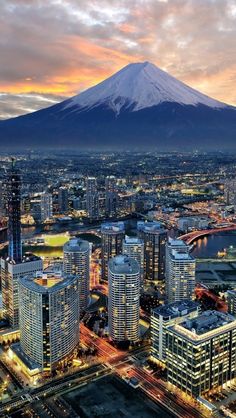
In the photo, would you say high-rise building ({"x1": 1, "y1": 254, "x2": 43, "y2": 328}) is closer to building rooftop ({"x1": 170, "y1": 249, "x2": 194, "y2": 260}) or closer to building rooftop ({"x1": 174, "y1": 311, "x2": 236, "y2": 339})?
building rooftop ({"x1": 170, "y1": 249, "x2": 194, "y2": 260})

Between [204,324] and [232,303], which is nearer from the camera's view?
[204,324]

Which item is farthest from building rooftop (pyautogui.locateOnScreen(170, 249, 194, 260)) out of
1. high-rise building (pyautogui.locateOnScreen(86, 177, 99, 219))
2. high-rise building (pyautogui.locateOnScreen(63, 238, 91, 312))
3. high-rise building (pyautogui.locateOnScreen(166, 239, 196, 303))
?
high-rise building (pyautogui.locateOnScreen(86, 177, 99, 219))

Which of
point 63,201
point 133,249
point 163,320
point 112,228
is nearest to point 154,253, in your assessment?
point 133,249

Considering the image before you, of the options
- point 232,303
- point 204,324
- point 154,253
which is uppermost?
point 204,324

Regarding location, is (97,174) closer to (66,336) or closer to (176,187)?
(176,187)

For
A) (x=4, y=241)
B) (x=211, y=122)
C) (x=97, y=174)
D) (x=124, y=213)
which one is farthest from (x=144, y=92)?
(x=4, y=241)

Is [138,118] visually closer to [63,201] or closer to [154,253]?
[63,201]

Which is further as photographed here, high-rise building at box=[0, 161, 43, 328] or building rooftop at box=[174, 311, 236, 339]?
high-rise building at box=[0, 161, 43, 328]
